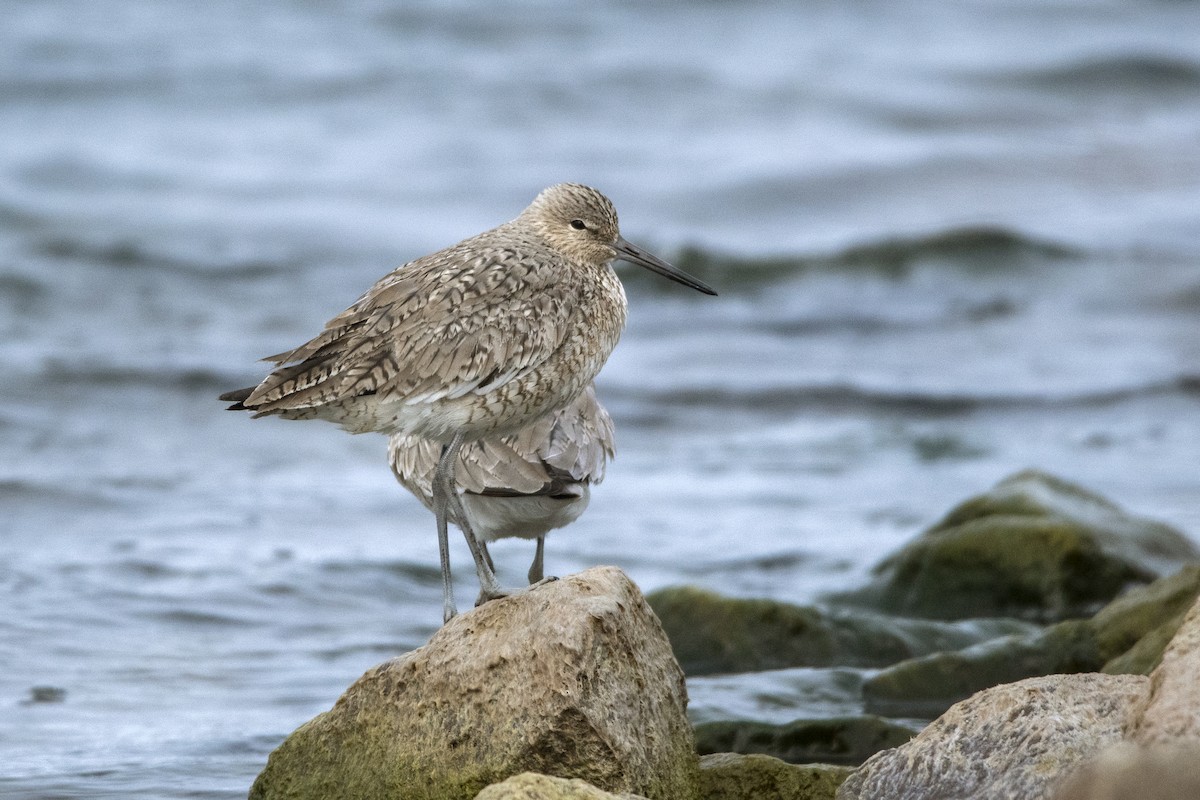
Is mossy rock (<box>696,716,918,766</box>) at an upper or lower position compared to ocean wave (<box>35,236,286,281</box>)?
lower

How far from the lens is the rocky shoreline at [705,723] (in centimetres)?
438

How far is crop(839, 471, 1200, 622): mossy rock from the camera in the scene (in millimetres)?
8242

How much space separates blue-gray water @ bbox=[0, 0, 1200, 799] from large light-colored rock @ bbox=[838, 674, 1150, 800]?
216 cm

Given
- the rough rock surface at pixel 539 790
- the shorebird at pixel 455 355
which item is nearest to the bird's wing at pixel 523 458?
the shorebird at pixel 455 355

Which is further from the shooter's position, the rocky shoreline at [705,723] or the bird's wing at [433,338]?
the bird's wing at [433,338]

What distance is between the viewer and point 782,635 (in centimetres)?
772

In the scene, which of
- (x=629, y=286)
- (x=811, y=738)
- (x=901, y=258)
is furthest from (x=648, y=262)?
(x=901, y=258)

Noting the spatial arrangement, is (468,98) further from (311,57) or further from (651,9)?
(651,9)

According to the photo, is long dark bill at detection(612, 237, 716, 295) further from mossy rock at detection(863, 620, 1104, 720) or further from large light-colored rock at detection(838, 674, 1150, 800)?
large light-colored rock at detection(838, 674, 1150, 800)

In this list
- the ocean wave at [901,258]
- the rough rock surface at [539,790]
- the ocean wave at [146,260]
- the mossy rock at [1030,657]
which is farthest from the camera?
the ocean wave at [901,258]

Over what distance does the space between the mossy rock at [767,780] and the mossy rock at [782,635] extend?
2102 millimetres

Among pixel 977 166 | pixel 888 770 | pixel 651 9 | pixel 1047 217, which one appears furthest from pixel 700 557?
pixel 651 9

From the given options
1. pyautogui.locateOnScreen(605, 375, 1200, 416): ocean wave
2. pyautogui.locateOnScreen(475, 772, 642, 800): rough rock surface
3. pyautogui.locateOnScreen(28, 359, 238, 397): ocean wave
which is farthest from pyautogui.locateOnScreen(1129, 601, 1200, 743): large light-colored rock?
pyautogui.locateOnScreen(28, 359, 238, 397): ocean wave

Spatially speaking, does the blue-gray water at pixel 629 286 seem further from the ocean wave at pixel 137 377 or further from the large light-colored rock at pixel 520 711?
the large light-colored rock at pixel 520 711
